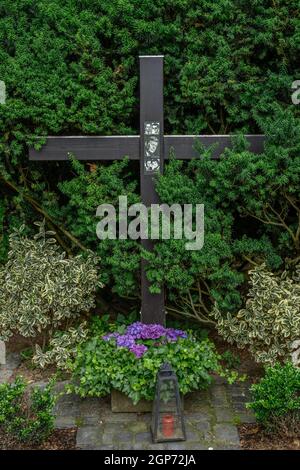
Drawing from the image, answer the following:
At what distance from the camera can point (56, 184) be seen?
5.05 m

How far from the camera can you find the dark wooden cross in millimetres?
4266

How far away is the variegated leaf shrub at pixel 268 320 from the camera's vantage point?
4039mm

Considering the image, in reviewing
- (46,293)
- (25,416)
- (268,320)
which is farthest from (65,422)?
(268,320)

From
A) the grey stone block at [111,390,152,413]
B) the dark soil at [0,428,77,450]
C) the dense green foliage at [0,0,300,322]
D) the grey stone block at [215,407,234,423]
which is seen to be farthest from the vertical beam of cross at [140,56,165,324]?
the dark soil at [0,428,77,450]

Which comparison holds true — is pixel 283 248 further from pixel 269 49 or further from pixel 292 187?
pixel 269 49

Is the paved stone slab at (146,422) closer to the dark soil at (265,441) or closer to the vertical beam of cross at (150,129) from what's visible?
the dark soil at (265,441)

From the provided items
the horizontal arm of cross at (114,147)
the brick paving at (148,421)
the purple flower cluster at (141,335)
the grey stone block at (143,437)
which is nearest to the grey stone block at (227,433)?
the brick paving at (148,421)

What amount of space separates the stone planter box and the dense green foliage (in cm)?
80

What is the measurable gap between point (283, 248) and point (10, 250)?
2273mm

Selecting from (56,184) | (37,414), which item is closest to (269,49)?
(56,184)

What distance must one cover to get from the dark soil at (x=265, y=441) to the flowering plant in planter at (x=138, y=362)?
1.51 ft

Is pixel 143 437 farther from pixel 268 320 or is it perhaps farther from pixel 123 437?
pixel 268 320

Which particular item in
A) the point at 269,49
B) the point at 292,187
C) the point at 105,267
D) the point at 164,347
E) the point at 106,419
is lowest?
the point at 106,419

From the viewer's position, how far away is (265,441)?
141 inches
